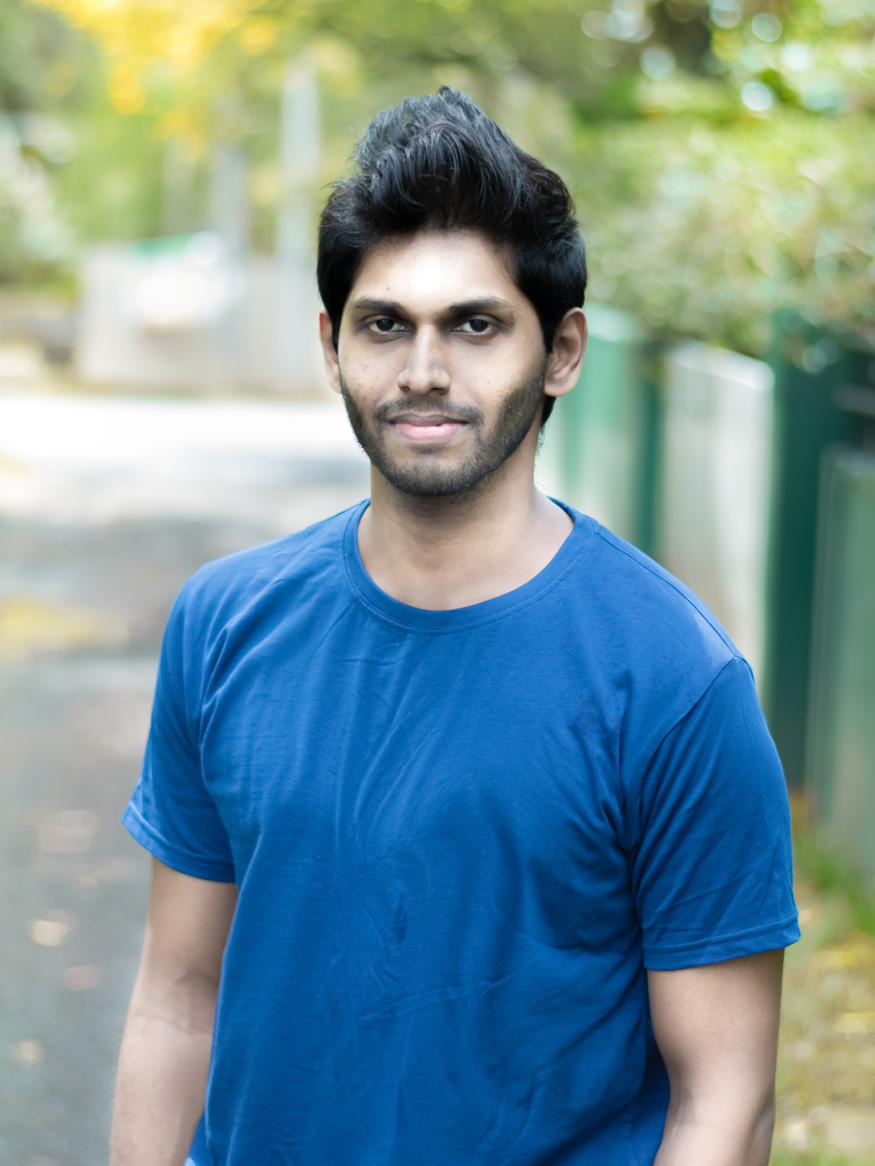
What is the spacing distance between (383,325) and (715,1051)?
2.90 feet

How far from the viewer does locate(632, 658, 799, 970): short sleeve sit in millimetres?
1962

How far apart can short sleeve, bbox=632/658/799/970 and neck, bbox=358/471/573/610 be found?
0.29m

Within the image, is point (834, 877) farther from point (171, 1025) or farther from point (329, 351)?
point (329, 351)

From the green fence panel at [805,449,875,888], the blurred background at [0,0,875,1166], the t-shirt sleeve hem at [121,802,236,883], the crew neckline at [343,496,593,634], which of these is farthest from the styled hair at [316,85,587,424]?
the green fence panel at [805,449,875,888]

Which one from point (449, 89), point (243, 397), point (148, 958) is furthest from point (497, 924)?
point (243, 397)

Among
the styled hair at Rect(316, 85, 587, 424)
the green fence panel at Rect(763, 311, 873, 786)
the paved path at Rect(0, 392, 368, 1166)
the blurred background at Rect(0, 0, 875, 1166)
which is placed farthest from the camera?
the green fence panel at Rect(763, 311, 873, 786)

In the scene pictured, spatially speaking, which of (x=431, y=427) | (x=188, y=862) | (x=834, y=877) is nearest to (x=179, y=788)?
(x=188, y=862)

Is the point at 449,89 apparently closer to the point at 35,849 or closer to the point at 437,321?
the point at 437,321

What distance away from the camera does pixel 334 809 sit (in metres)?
2.04

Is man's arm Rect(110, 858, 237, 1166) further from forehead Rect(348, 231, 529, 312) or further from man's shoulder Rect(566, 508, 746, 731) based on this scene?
forehead Rect(348, 231, 529, 312)

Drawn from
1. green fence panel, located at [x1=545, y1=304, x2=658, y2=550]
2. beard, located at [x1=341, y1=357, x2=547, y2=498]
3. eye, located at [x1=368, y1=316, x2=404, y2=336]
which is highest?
eye, located at [x1=368, y1=316, x2=404, y2=336]

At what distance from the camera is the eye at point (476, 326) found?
2.10m

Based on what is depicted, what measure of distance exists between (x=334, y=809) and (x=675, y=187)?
7981 millimetres

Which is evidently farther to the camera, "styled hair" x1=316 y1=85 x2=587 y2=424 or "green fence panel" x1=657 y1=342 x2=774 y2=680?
"green fence panel" x1=657 y1=342 x2=774 y2=680
